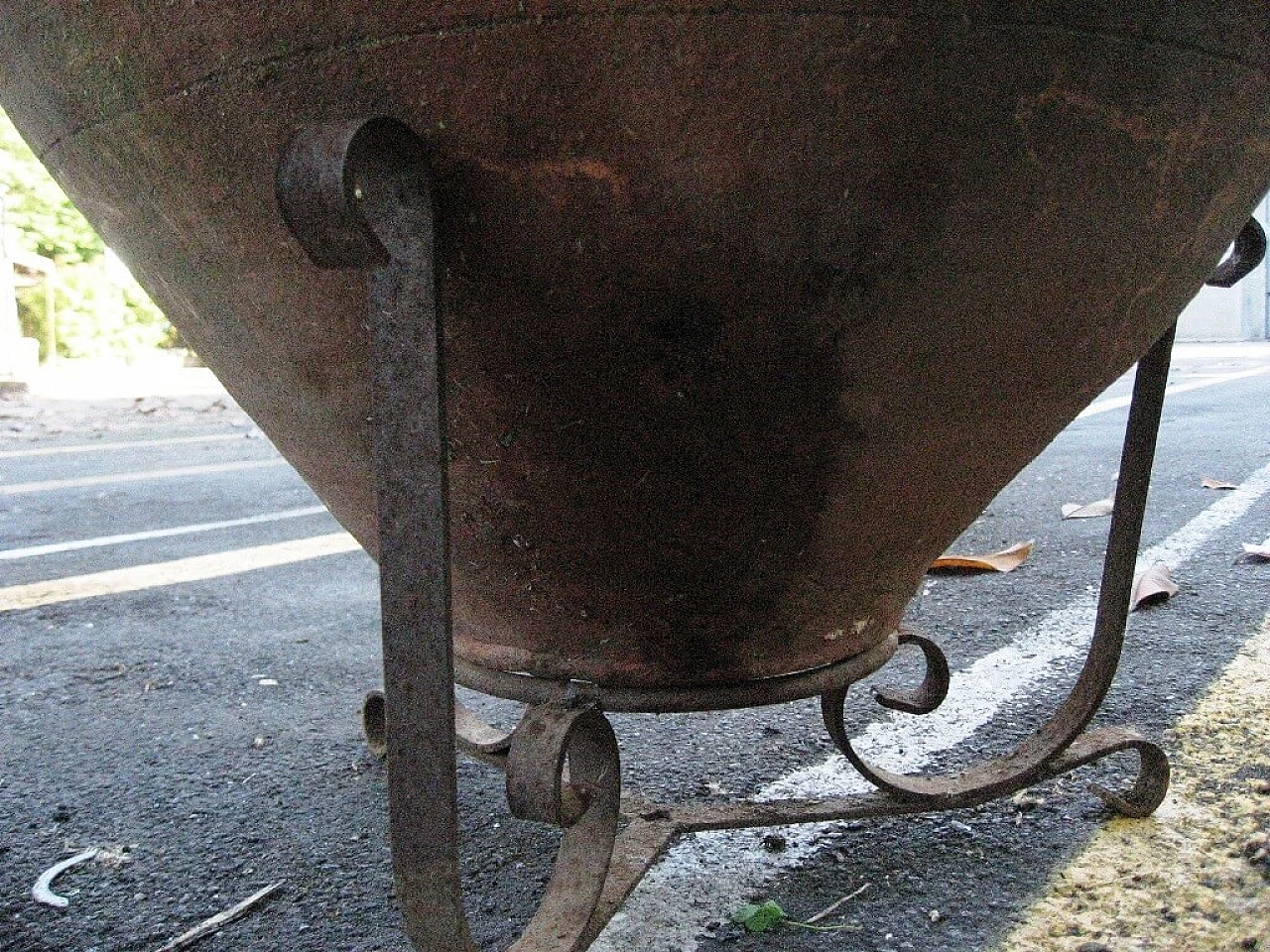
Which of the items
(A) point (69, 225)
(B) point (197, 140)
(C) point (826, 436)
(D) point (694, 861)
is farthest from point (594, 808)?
(A) point (69, 225)

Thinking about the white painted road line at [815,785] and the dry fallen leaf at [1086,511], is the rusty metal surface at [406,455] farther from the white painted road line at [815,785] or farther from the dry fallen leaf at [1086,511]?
the dry fallen leaf at [1086,511]

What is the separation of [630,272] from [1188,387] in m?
8.31

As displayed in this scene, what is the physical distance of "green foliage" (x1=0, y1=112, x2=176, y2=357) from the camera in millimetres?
13945

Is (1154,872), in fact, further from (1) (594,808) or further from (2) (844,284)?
(2) (844,284)

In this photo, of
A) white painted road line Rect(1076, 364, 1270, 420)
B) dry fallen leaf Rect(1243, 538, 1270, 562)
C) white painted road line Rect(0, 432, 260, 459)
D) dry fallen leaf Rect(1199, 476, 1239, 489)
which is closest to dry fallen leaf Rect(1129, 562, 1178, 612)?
dry fallen leaf Rect(1243, 538, 1270, 562)

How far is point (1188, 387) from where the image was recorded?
8.09 meters

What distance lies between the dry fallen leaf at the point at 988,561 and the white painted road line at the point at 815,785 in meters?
0.29

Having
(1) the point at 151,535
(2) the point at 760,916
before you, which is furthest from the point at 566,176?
(1) the point at 151,535

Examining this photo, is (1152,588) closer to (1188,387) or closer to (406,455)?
(406,455)

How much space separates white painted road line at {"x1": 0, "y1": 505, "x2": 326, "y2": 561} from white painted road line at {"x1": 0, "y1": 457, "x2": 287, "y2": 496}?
2.22 ft

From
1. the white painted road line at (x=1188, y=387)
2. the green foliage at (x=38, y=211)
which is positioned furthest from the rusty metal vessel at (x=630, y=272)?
the green foliage at (x=38, y=211)

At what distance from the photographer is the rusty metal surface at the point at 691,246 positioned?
746mm

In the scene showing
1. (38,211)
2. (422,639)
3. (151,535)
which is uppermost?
(38,211)

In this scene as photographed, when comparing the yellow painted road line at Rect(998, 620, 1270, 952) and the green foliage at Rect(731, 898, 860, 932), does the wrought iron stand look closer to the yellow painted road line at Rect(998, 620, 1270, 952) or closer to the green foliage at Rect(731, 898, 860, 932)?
the green foliage at Rect(731, 898, 860, 932)
